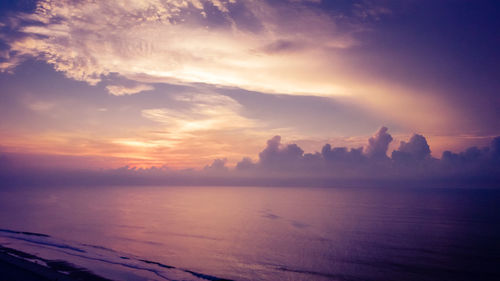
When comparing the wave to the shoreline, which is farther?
the wave

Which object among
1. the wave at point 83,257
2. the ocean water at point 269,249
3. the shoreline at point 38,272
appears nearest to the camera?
the shoreline at point 38,272

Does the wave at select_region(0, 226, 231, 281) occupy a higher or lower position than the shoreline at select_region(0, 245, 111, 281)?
lower

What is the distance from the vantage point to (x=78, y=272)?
3466cm

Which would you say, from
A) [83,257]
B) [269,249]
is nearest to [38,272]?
[83,257]

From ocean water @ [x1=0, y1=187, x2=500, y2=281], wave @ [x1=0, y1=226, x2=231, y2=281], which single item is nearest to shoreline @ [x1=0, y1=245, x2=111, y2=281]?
wave @ [x1=0, y1=226, x2=231, y2=281]

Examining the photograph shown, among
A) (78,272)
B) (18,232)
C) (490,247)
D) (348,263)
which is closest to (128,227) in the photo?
(18,232)

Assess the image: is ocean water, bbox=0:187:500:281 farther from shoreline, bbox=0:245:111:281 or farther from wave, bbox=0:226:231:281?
shoreline, bbox=0:245:111:281

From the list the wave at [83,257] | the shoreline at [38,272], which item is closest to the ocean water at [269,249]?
the wave at [83,257]

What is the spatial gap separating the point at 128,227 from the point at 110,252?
28386 mm


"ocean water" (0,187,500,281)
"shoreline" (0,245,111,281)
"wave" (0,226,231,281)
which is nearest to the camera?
"shoreline" (0,245,111,281)

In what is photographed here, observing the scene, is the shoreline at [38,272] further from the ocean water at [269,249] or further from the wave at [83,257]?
the ocean water at [269,249]

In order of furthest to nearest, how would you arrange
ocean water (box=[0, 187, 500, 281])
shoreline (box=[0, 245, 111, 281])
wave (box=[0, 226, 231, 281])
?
ocean water (box=[0, 187, 500, 281])
wave (box=[0, 226, 231, 281])
shoreline (box=[0, 245, 111, 281])

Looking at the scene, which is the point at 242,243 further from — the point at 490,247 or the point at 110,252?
the point at 490,247

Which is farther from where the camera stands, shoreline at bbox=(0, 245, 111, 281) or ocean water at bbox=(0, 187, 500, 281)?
ocean water at bbox=(0, 187, 500, 281)
